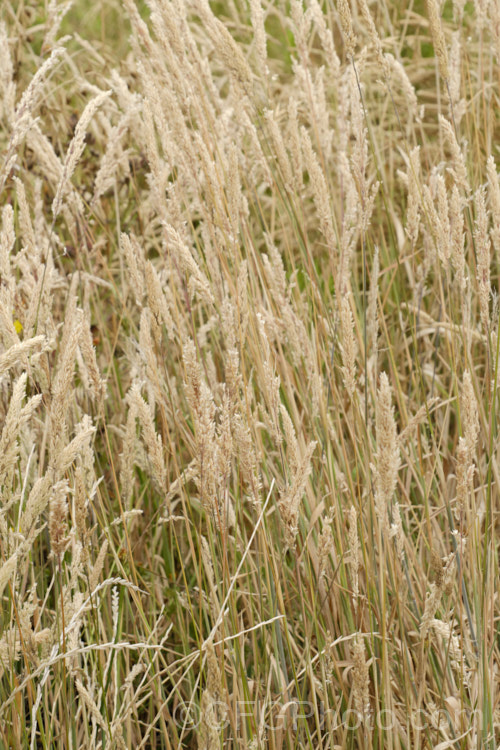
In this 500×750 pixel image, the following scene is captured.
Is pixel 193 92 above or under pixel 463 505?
above

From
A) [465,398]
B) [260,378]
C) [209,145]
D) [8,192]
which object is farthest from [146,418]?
[8,192]

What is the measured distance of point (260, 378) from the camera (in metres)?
1.16

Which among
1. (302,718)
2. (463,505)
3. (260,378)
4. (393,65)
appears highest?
(393,65)

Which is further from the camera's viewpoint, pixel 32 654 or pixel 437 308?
pixel 437 308

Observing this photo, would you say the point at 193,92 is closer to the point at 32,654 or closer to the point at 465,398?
the point at 465,398

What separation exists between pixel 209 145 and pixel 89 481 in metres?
0.64

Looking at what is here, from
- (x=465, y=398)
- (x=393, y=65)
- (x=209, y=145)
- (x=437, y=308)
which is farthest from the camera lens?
(x=437, y=308)

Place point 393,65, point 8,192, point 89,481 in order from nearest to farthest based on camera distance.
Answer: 1. point 89,481
2. point 393,65
3. point 8,192

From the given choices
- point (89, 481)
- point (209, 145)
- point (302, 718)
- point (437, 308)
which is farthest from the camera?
point (437, 308)

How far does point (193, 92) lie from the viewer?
4.39 ft

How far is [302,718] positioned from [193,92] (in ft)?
3.52

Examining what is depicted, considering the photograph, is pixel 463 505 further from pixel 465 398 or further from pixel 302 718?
pixel 302 718

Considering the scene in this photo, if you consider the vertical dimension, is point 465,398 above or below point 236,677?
above

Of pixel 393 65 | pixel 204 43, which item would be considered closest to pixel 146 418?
pixel 393 65
